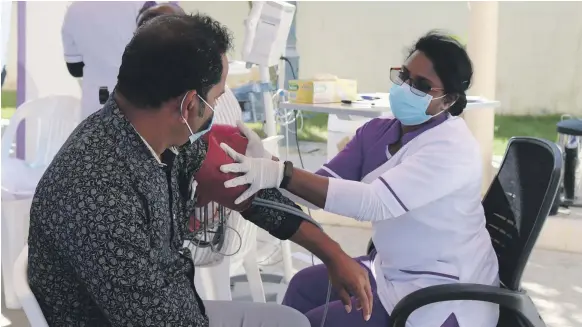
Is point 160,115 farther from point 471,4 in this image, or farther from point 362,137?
point 471,4

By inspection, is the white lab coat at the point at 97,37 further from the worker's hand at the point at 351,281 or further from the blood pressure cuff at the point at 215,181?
the worker's hand at the point at 351,281

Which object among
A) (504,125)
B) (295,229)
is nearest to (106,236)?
(295,229)

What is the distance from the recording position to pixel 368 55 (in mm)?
6590

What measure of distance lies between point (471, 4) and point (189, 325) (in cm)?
334

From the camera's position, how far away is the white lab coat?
3.01 metres

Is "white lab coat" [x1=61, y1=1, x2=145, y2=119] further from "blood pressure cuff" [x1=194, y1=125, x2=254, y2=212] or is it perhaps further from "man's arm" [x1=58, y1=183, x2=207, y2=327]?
"man's arm" [x1=58, y1=183, x2=207, y2=327]

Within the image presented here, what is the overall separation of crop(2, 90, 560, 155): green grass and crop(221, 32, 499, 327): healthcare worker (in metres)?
4.14

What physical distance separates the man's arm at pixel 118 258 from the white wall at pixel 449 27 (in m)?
5.37

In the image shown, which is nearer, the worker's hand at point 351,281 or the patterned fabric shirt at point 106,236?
the patterned fabric shirt at point 106,236

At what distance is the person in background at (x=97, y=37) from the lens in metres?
3.01

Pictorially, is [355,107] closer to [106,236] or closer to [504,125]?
[106,236]

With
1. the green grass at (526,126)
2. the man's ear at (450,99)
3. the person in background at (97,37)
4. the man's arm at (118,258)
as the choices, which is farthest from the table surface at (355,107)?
the green grass at (526,126)

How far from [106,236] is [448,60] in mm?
1041

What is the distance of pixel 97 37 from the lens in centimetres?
304
